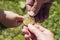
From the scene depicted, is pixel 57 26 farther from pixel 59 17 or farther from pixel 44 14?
pixel 44 14

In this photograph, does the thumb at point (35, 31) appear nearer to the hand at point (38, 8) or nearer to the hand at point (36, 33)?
the hand at point (36, 33)

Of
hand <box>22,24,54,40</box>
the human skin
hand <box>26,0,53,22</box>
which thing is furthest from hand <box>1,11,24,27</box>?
hand <box>22,24,54,40</box>

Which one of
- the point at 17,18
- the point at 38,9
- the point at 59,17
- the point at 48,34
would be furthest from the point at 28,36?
the point at 59,17

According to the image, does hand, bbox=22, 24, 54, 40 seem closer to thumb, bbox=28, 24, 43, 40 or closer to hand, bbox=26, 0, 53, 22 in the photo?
thumb, bbox=28, 24, 43, 40

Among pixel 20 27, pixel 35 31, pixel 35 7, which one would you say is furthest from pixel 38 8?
pixel 20 27

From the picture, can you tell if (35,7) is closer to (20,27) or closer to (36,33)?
(36,33)
